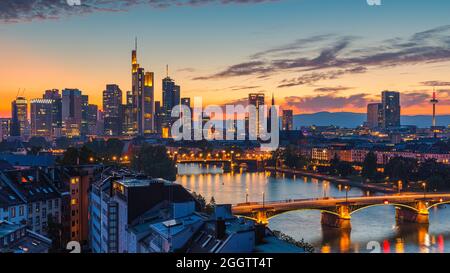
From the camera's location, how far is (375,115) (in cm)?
5653

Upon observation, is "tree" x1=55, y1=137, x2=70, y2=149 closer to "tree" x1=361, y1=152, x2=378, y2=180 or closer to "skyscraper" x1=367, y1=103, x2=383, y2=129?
"tree" x1=361, y1=152, x2=378, y2=180

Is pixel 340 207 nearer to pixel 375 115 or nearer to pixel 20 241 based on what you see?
pixel 20 241

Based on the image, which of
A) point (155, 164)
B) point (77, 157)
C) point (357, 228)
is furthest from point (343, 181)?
point (77, 157)

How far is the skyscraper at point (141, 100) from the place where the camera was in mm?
53344

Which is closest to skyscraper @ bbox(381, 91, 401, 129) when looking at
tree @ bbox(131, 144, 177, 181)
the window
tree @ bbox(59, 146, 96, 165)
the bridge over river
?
tree @ bbox(131, 144, 177, 181)

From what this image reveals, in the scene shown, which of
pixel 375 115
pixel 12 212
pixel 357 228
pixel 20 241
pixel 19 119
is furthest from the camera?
pixel 375 115

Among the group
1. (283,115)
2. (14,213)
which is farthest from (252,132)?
(14,213)

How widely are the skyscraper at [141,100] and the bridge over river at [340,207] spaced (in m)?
41.4

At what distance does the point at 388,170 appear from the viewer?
2050 cm

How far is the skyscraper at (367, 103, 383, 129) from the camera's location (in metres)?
55.2

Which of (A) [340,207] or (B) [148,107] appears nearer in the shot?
(A) [340,207]

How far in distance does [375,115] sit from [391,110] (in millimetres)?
2095

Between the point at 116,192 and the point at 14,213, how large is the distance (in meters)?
1.43

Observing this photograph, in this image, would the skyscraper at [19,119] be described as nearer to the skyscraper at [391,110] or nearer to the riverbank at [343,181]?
the riverbank at [343,181]
